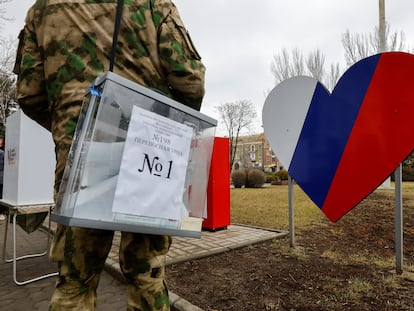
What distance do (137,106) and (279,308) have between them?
5.55 feet

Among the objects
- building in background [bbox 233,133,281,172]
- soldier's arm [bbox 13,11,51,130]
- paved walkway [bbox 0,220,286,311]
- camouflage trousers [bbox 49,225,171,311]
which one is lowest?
paved walkway [bbox 0,220,286,311]

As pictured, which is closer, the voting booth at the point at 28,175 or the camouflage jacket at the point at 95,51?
the camouflage jacket at the point at 95,51

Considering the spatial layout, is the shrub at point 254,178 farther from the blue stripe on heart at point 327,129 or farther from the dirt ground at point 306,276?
the blue stripe on heart at point 327,129

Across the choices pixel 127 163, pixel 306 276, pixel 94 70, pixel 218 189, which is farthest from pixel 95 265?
pixel 218 189

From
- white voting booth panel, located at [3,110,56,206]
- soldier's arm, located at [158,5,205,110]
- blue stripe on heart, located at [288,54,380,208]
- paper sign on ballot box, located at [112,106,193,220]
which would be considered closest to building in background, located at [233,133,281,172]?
blue stripe on heart, located at [288,54,380,208]

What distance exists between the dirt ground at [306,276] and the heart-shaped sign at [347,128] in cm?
56

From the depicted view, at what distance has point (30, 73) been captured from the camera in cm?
136

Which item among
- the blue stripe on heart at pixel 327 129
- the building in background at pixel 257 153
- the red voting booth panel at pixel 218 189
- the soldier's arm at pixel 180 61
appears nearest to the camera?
the soldier's arm at pixel 180 61

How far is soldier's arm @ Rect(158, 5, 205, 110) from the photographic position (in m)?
1.30

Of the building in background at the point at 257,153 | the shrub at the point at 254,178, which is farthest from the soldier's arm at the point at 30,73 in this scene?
the building in background at the point at 257,153

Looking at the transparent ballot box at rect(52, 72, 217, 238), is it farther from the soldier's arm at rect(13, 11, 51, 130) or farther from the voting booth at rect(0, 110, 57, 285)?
the voting booth at rect(0, 110, 57, 285)

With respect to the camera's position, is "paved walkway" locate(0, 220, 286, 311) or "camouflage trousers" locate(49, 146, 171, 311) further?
"paved walkway" locate(0, 220, 286, 311)

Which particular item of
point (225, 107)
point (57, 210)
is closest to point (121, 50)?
point (57, 210)

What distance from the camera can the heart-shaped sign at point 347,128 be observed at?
2414 mm
